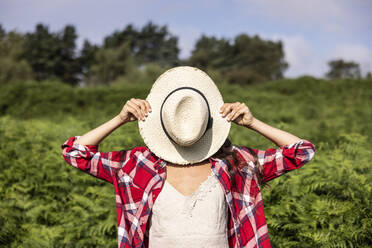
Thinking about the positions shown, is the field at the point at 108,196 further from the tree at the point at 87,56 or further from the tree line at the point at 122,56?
→ the tree at the point at 87,56

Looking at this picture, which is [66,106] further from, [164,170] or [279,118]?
[164,170]

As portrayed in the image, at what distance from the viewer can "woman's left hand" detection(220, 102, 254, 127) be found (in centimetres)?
238

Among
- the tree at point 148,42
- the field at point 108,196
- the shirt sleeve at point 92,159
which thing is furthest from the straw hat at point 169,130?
the tree at point 148,42

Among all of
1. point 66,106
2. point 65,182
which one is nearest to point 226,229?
point 65,182

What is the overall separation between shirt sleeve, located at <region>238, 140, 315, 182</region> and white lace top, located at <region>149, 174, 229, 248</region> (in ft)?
1.18

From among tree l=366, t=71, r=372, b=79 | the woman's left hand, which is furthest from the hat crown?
tree l=366, t=71, r=372, b=79

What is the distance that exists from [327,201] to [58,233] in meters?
3.39

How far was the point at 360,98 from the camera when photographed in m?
19.0

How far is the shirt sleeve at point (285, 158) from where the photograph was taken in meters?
2.36

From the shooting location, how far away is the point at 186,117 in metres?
2.22

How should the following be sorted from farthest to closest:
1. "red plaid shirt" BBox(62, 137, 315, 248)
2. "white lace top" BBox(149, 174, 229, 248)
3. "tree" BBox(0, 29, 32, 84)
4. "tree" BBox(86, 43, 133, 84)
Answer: "tree" BBox(86, 43, 133, 84)
"tree" BBox(0, 29, 32, 84)
"red plaid shirt" BBox(62, 137, 315, 248)
"white lace top" BBox(149, 174, 229, 248)

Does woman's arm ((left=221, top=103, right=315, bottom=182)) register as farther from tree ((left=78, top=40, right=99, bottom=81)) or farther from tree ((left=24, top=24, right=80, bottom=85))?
tree ((left=78, top=40, right=99, bottom=81))

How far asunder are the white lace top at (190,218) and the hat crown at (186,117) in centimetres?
32

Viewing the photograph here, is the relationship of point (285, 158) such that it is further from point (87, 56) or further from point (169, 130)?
point (87, 56)
